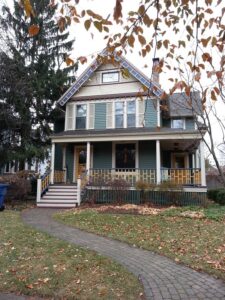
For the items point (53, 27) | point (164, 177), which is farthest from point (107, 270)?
point (53, 27)

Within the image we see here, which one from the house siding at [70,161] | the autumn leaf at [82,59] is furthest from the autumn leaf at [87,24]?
the house siding at [70,161]

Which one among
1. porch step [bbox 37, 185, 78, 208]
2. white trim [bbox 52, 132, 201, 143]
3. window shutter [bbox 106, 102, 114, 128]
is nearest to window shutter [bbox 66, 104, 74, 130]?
white trim [bbox 52, 132, 201, 143]

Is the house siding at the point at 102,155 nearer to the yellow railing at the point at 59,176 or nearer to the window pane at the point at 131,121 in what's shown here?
the window pane at the point at 131,121

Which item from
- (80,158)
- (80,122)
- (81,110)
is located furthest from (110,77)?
(80,158)

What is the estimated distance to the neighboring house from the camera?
16.5 metres

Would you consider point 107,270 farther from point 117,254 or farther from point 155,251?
point 155,251

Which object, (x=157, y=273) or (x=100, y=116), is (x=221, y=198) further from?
(x=157, y=273)

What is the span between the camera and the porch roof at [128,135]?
1533cm

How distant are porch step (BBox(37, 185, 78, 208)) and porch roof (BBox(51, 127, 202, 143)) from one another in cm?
281

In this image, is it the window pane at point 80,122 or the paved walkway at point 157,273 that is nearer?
the paved walkway at point 157,273

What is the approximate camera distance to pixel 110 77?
18953 mm

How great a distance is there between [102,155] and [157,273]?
1359 centimetres

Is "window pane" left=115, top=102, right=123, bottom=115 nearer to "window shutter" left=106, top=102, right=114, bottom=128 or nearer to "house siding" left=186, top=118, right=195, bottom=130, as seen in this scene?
"window shutter" left=106, top=102, right=114, bottom=128

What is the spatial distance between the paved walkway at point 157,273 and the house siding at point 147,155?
391 inches
